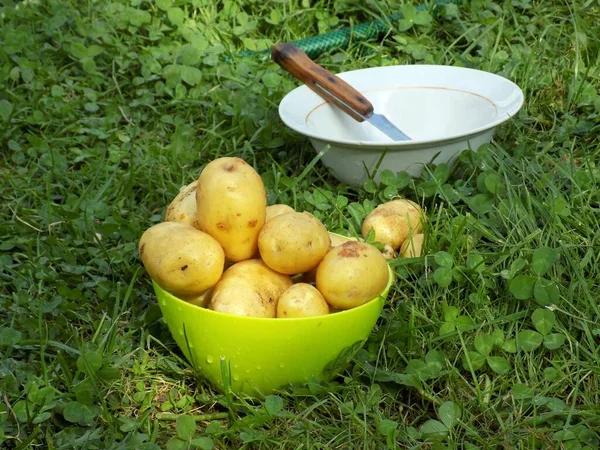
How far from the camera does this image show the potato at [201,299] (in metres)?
1.88

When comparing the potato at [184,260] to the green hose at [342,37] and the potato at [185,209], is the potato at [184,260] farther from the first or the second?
the green hose at [342,37]

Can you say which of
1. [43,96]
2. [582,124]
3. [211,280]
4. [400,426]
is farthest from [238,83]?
[400,426]

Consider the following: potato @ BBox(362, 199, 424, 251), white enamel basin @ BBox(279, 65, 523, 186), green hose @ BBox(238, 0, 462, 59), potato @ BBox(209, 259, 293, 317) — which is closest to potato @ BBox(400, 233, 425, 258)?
potato @ BBox(362, 199, 424, 251)

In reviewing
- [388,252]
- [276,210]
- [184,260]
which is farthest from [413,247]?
[184,260]

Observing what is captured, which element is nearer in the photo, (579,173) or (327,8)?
(579,173)

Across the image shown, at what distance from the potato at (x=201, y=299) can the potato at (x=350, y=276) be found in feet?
0.77

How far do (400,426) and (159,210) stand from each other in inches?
43.6

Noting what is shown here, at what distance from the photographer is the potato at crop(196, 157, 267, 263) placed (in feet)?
5.98

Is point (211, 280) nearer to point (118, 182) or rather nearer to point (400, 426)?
point (400, 426)

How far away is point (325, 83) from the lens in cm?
263

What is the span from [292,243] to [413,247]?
1.53 feet

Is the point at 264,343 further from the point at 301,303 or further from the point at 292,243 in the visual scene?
the point at 292,243

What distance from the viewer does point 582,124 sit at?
2.76 metres

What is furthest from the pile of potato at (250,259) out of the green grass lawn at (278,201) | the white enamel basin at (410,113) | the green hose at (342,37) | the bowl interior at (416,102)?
the green hose at (342,37)
